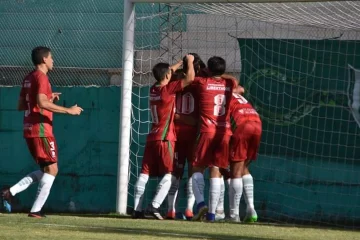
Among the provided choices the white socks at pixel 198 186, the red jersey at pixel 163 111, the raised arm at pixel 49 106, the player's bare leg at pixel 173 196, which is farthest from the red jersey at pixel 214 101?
the raised arm at pixel 49 106

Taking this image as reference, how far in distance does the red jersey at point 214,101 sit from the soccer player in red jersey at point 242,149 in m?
0.25

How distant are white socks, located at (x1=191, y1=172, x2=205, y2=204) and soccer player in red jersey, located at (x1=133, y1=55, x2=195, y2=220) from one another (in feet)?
1.20

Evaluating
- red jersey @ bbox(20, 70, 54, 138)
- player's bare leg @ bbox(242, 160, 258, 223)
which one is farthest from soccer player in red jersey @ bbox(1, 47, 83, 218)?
player's bare leg @ bbox(242, 160, 258, 223)

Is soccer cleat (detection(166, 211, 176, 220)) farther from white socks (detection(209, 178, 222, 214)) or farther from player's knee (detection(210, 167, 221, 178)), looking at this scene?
player's knee (detection(210, 167, 221, 178))

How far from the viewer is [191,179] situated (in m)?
13.2

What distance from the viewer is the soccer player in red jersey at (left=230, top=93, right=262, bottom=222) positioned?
1301 cm

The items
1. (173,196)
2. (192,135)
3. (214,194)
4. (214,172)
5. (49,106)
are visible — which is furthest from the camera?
(192,135)

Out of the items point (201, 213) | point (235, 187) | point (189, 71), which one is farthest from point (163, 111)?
point (201, 213)

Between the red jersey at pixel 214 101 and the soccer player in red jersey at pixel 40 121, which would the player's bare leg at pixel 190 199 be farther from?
the soccer player in red jersey at pixel 40 121

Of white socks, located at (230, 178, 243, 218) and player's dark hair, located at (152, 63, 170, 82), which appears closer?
white socks, located at (230, 178, 243, 218)

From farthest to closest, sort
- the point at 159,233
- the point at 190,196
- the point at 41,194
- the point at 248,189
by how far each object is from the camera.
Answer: the point at 190,196, the point at 248,189, the point at 41,194, the point at 159,233

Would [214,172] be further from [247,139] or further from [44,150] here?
[44,150]

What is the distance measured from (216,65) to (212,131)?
31.5 inches

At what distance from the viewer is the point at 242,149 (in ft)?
43.0
